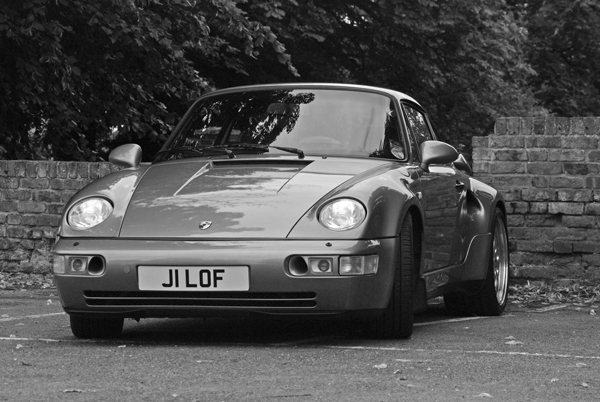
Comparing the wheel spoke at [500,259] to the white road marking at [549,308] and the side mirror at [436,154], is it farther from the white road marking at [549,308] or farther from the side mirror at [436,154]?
the side mirror at [436,154]

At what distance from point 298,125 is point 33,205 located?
523 centimetres

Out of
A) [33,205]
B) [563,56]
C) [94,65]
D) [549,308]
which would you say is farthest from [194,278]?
[563,56]

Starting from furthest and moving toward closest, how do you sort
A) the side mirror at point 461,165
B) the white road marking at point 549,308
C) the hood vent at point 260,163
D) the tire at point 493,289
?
the white road marking at point 549,308
the side mirror at point 461,165
the tire at point 493,289
the hood vent at point 260,163

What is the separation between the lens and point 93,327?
626 cm

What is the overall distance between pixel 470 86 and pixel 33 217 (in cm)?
1640

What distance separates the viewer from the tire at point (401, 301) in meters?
6.05

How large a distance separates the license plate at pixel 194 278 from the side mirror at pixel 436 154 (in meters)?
1.61

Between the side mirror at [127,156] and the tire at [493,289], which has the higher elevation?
the side mirror at [127,156]

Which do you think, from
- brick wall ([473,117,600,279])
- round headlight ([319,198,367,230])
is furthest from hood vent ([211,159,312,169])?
brick wall ([473,117,600,279])

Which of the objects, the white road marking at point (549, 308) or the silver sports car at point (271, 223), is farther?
the white road marking at point (549, 308)

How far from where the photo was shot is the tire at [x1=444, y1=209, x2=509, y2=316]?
7980 mm

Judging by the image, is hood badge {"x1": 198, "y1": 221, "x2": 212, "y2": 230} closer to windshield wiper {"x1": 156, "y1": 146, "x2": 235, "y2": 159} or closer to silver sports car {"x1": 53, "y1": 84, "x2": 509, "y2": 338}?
silver sports car {"x1": 53, "y1": 84, "x2": 509, "y2": 338}

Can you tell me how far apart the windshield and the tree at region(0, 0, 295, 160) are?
6902 millimetres

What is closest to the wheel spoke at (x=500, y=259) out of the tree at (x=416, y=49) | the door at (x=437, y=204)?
the door at (x=437, y=204)
